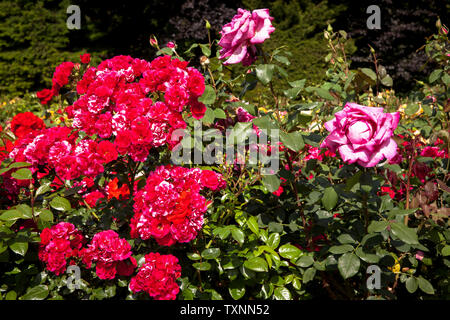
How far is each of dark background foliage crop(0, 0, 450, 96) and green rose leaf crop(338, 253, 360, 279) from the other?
618cm

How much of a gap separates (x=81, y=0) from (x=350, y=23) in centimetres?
760

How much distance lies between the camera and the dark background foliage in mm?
7453

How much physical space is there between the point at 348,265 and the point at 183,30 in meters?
6.52

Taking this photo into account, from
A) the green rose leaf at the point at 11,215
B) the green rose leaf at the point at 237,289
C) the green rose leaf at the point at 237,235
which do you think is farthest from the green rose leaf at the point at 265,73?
the green rose leaf at the point at 11,215

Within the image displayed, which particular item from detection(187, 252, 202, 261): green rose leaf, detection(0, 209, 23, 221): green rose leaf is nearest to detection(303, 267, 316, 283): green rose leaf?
detection(187, 252, 202, 261): green rose leaf

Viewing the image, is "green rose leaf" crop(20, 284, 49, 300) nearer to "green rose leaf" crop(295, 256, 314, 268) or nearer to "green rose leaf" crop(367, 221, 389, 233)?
"green rose leaf" crop(295, 256, 314, 268)

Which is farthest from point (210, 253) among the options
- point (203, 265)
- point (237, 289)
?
point (237, 289)

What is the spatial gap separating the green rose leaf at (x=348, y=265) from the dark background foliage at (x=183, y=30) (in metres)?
6.18

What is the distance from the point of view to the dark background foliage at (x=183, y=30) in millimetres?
7453

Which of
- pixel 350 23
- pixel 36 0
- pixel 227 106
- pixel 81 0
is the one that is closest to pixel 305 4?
pixel 350 23

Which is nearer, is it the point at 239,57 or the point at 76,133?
the point at 239,57

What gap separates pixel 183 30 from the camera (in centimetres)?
704
